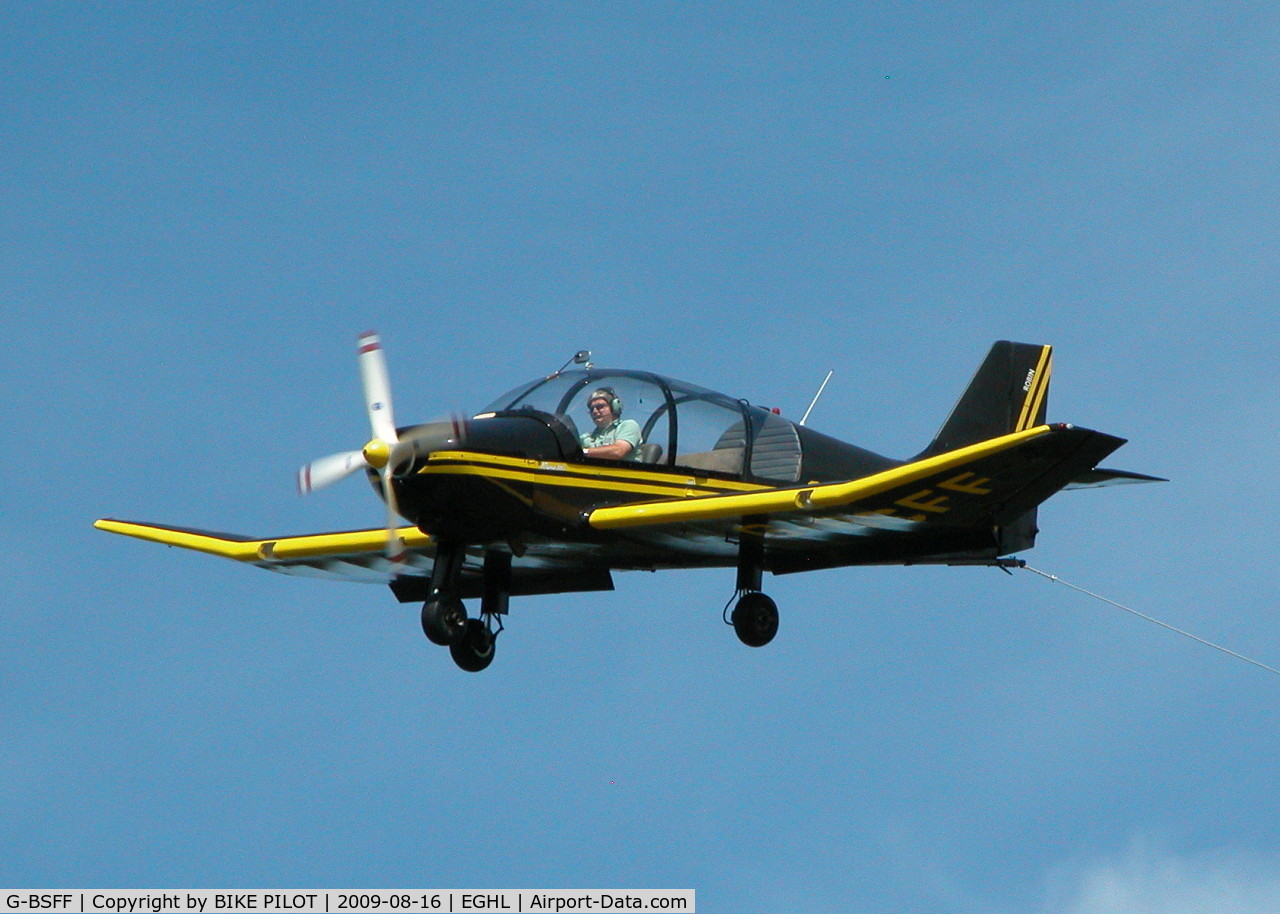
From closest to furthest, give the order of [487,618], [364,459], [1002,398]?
[364,459], [487,618], [1002,398]

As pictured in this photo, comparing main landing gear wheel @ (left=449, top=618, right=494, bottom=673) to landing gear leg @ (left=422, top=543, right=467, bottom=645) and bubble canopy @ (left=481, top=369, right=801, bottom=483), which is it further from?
bubble canopy @ (left=481, top=369, right=801, bottom=483)

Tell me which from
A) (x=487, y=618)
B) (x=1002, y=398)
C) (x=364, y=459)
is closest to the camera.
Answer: (x=364, y=459)

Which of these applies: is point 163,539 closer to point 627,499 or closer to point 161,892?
point 161,892

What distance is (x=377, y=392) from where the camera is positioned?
1727 centimetres

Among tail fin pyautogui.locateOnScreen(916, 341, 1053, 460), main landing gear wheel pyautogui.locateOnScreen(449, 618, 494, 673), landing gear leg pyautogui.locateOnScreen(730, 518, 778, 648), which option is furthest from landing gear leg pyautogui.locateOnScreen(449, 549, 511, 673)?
tail fin pyautogui.locateOnScreen(916, 341, 1053, 460)

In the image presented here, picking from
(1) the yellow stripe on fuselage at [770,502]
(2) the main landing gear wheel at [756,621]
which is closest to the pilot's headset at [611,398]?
(1) the yellow stripe on fuselage at [770,502]

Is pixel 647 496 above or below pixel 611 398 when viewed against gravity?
below

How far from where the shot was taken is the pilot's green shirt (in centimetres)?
1837

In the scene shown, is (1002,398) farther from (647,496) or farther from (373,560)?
(373,560)

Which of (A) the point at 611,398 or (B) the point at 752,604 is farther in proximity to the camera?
(B) the point at 752,604

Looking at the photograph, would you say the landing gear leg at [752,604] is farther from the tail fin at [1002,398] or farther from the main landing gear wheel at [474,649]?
the tail fin at [1002,398]

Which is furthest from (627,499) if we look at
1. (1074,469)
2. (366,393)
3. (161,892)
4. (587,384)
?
(161,892)

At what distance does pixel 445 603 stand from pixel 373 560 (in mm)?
3437

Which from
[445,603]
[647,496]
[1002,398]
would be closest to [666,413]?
[647,496]
